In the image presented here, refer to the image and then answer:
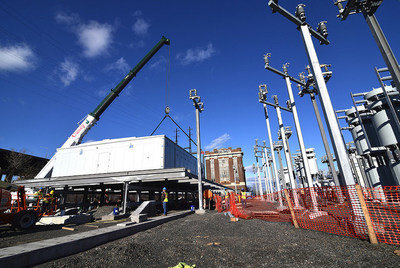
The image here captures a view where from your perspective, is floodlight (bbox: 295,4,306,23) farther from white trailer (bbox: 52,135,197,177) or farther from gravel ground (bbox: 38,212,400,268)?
white trailer (bbox: 52,135,197,177)

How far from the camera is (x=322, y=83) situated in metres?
6.88

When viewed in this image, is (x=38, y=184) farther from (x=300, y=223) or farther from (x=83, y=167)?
(x=300, y=223)

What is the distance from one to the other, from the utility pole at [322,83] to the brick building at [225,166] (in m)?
55.8

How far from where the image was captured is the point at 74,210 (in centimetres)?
1310

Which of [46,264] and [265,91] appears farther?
[265,91]

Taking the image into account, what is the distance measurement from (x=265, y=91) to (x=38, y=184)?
2356 centimetres

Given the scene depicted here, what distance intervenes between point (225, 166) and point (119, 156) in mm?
48184

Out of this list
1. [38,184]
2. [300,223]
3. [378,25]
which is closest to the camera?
[378,25]

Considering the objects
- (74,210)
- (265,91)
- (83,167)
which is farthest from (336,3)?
(83,167)

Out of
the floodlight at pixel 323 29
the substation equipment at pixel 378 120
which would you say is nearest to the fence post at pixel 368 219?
the substation equipment at pixel 378 120

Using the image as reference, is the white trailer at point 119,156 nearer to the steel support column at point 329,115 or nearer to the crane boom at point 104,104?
the crane boom at point 104,104

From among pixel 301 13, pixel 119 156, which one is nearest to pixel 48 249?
pixel 301 13

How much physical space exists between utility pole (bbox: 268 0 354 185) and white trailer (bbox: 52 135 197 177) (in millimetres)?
13984

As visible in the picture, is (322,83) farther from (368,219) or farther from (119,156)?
(119,156)
